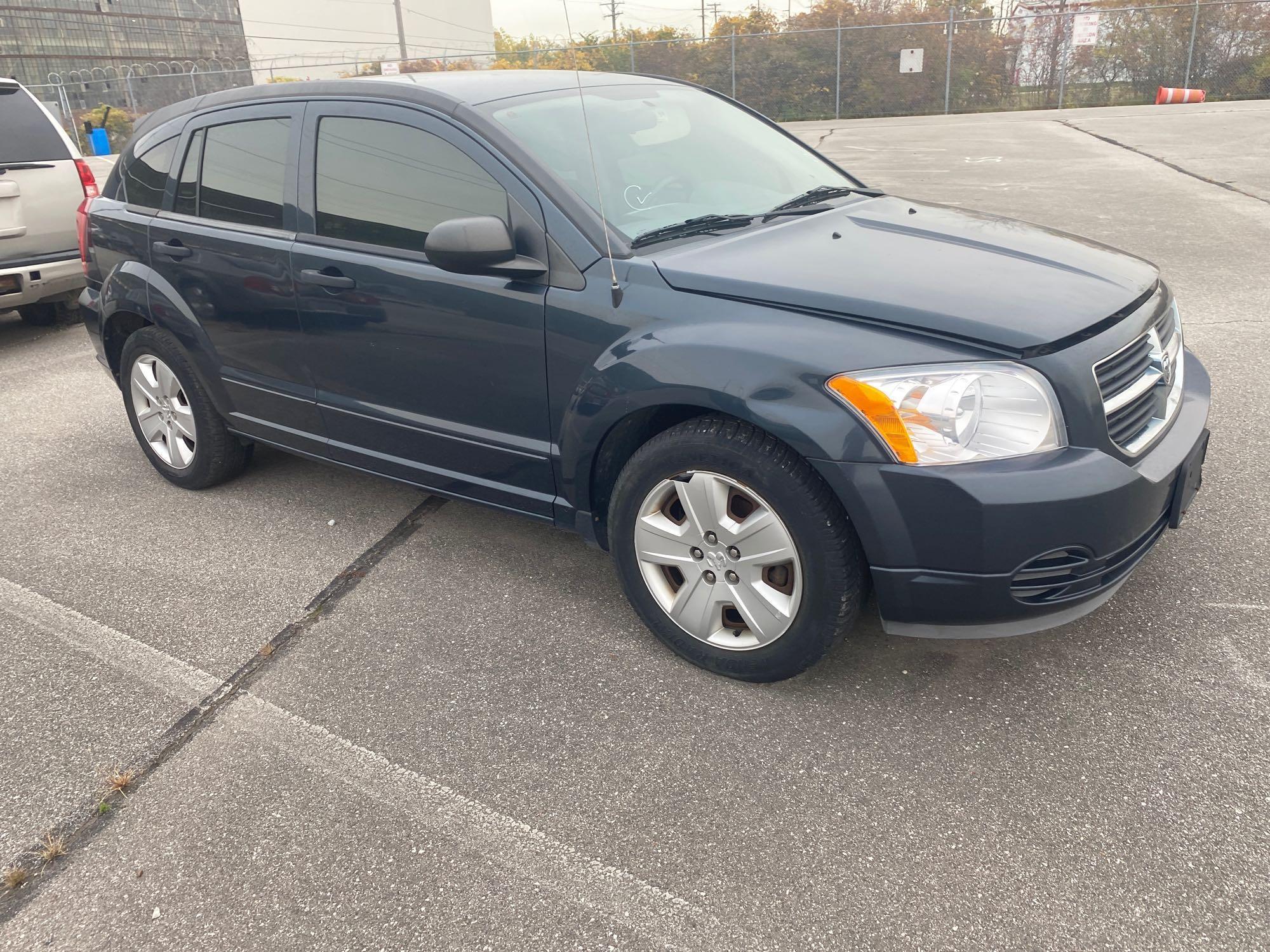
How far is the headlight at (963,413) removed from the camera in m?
2.39

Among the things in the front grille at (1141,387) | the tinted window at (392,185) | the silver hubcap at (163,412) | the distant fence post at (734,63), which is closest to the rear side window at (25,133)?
the silver hubcap at (163,412)

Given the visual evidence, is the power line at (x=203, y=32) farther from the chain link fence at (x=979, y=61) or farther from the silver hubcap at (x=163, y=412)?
the silver hubcap at (x=163, y=412)

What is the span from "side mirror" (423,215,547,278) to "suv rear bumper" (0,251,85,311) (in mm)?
5249

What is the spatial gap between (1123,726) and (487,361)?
83.1 inches

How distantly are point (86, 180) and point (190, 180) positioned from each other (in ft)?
12.6

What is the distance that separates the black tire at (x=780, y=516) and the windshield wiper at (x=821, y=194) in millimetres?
1119

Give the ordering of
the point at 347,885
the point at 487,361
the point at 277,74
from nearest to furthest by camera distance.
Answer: the point at 347,885
the point at 487,361
the point at 277,74

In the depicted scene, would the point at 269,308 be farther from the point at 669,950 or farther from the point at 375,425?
the point at 669,950

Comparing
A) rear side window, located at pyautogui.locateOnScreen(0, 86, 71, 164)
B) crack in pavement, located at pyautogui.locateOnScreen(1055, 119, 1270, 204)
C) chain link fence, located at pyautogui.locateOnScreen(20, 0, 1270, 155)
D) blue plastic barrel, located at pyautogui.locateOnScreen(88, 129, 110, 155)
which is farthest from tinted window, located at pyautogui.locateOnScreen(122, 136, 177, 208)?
blue plastic barrel, located at pyautogui.locateOnScreen(88, 129, 110, 155)

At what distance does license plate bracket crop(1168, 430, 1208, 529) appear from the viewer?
2.67m

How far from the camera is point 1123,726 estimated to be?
2592 mm

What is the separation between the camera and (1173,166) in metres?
12.5

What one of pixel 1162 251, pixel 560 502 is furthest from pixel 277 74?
pixel 560 502

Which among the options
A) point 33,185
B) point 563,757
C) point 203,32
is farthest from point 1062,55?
point 203,32
